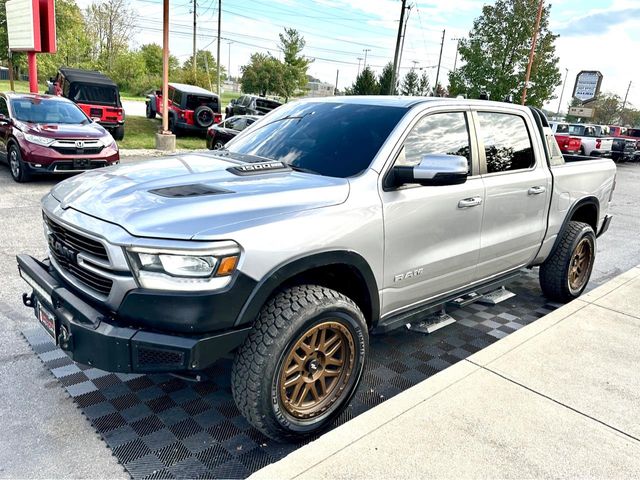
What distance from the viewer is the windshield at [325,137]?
3.16 metres

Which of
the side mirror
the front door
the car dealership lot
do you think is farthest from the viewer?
the front door

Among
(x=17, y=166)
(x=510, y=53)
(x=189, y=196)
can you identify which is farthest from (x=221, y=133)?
(x=510, y=53)

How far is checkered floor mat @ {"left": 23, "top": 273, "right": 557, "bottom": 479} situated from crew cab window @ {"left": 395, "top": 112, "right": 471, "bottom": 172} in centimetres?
151

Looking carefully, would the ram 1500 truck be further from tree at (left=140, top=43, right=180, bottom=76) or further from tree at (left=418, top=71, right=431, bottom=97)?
tree at (left=140, top=43, right=180, bottom=76)

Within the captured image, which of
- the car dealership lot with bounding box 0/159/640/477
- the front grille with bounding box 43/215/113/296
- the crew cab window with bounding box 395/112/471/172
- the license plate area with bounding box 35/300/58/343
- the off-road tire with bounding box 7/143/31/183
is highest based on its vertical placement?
the crew cab window with bounding box 395/112/471/172

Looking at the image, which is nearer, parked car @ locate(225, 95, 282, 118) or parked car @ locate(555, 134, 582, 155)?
parked car @ locate(555, 134, 582, 155)

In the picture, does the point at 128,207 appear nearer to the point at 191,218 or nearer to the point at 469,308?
the point at 191,218

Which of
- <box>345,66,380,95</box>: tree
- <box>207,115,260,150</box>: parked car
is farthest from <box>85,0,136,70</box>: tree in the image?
<box>207,115,260,150</box>: parked car

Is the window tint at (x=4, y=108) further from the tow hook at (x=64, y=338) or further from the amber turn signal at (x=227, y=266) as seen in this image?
the amber turn signal at (x=227, y=266)

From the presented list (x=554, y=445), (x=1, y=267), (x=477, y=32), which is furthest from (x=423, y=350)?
(x=477, y=32)

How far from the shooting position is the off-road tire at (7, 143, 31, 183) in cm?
884

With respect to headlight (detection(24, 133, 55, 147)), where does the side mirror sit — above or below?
above

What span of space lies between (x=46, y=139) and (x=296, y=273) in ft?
26.4

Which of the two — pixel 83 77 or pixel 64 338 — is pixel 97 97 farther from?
pixel 64 338
